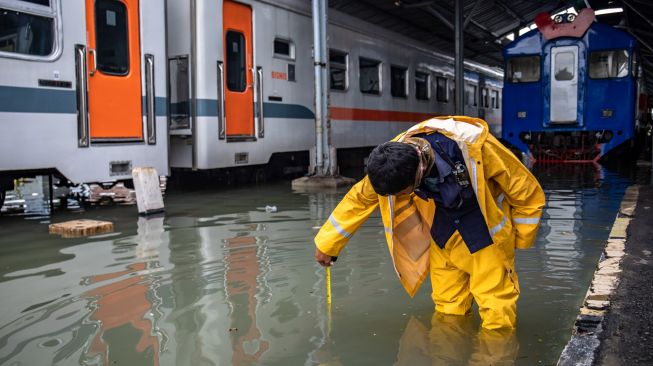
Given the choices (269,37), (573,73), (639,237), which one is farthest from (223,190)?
(573,73)

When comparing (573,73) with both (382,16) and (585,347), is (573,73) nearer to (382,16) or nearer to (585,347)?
(382,16)

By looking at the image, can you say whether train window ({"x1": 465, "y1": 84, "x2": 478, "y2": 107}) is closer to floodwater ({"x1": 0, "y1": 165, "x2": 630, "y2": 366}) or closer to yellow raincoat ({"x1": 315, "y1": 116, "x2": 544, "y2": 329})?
floodwater ({"x1": 0, "y1": 165, "x2": 630, "y2": 366})

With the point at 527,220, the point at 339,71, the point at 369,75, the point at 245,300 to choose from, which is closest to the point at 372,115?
the point at 369,75

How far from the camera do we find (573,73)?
44.7 feet

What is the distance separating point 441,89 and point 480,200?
48.5 feet

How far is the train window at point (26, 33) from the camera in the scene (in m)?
6.24

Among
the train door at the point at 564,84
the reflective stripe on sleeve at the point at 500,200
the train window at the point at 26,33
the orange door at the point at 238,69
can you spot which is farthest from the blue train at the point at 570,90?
the reflective stripe on sleeve at the point at 500,200

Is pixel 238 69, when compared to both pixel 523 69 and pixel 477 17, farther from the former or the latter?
pixel 477 17

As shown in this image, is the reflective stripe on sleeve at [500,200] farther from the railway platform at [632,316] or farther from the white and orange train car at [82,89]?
the white and orange train car at [82,89]

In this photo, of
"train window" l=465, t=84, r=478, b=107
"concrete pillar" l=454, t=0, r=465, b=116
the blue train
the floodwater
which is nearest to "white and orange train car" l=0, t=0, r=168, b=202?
the floodwater

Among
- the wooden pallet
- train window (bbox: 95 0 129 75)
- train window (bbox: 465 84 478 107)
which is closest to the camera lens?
the wooden pallet

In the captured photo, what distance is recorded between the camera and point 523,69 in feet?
46.7

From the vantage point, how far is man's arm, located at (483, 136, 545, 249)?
2.85 meters

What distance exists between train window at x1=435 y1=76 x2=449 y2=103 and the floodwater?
34.8 feet
